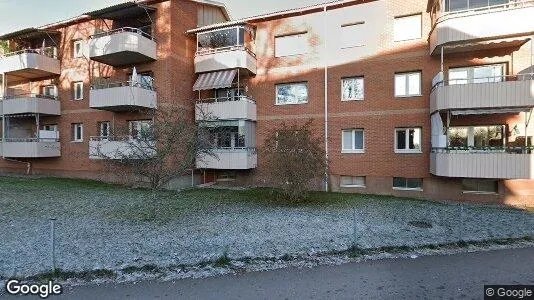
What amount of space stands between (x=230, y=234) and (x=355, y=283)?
4.04 metres

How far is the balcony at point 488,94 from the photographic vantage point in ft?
41.7

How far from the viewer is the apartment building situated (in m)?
13.7

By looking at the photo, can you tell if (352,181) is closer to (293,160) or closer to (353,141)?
(353,141)

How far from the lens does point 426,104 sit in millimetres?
15859

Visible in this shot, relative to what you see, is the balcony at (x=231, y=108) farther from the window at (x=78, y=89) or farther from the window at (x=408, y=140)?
the window at (x=78, y=89)

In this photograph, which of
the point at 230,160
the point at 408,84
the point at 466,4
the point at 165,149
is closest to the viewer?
the point at 165,149

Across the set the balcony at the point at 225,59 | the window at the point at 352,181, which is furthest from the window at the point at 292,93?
the window at the point at 352,181

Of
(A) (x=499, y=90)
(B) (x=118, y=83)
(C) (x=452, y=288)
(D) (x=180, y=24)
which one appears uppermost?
(D) (x=180, y=24)

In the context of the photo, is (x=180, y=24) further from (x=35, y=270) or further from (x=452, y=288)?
(x=452, y=288)

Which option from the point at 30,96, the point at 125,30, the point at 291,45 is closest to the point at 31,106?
the point at 30,96

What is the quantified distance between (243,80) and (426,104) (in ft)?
35.2

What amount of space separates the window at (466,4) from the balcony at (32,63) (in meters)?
24.5

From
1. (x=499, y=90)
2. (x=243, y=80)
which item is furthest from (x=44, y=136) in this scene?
Answer: (x=499, y=90)

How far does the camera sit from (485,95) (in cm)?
1325
